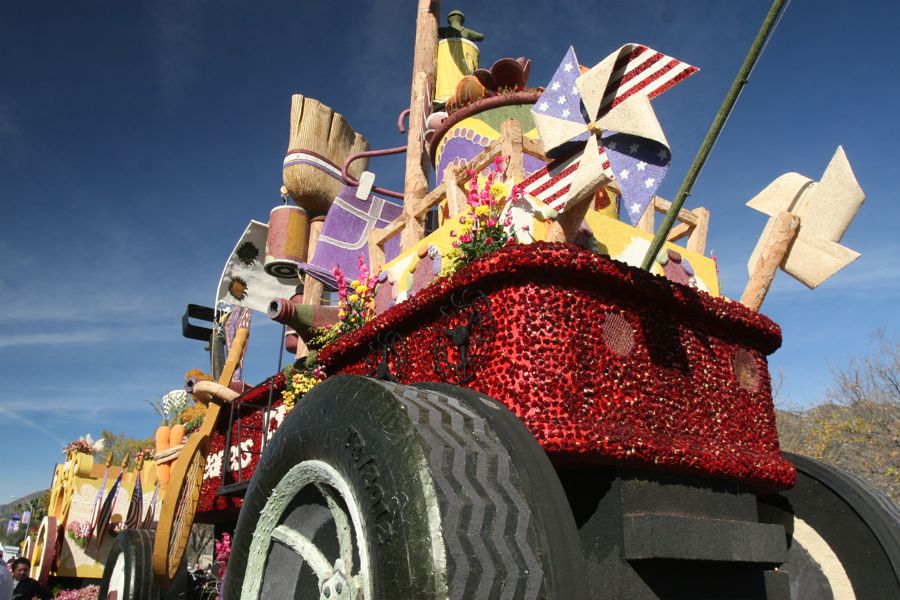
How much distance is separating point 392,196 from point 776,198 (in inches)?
194

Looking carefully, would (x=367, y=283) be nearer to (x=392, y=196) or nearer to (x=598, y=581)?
(x=598, y=581)

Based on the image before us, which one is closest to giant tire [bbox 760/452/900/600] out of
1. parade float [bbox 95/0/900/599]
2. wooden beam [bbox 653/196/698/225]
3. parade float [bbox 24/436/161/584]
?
parade float [bbox 95/0/900/599]

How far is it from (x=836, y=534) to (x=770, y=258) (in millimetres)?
1630

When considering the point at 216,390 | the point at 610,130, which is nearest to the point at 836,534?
the point at 610,130

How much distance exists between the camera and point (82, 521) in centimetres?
1330

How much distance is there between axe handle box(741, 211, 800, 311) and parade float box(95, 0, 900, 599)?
0.01 meters

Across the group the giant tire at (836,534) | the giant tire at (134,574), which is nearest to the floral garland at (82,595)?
the giant tire at (134,574)

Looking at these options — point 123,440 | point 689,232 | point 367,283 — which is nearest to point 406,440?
point 367,283

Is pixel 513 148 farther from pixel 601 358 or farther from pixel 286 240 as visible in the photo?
pixel 286 240

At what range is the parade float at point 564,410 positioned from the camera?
1985mm

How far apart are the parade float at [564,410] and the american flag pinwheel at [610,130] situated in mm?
11

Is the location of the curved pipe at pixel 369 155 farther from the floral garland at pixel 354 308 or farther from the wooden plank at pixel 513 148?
the wooden plank at pixel 513 148

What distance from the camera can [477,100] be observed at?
6.09 m

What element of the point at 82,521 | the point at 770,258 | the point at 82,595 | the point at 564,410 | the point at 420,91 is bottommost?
the point at 564,410
